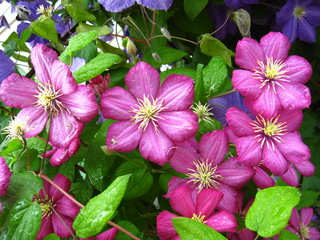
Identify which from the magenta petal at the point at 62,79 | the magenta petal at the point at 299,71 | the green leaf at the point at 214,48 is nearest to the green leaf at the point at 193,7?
the green leaf at the point at 214,48

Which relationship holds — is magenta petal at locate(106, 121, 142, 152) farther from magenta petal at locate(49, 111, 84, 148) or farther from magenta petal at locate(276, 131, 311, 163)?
magenta petal at locate(276, 131, 311, 163)

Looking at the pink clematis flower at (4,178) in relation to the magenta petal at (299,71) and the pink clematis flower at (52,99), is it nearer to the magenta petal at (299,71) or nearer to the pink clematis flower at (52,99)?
the pink clematis flower at (52,99)

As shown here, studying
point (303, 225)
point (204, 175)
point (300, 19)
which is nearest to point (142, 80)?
point (204, 175)

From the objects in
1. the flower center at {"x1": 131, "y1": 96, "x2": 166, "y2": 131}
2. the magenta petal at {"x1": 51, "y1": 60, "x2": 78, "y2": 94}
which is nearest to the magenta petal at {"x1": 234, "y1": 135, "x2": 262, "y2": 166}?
the flower center at {"x1": 131, "y1": 96, "x2": 166, "y2": 131}

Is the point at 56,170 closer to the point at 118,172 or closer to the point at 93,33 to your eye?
the point at 118,172

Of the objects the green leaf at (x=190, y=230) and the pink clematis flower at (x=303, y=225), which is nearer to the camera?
the green leaf at (x=190, y=230)

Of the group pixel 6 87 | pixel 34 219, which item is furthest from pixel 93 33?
pixel 34 219
